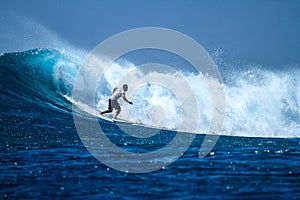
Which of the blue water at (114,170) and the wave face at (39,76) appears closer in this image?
the blue water at (114,170)

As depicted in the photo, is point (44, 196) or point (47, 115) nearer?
point (44, 196)

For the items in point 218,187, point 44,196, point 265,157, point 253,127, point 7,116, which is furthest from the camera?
point 253,127

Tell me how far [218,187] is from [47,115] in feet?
Result: 35.0

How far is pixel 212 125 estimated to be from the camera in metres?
20.3

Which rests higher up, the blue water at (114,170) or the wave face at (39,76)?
the wave face at (39,76)

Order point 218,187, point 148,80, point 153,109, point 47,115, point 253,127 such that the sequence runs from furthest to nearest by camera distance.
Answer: point 148,80 < point 153,109 < point 253,127 < point 47,115 < point 218,187

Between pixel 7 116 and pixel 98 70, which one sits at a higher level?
pixel 98 70

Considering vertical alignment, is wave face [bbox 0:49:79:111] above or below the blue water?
above

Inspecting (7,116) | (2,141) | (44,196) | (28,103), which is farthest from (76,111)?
(44,196)

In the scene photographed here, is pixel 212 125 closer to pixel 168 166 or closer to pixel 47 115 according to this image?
pixel 47 115

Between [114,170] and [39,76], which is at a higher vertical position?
[39,76]

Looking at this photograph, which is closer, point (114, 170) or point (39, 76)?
point (114, 170)

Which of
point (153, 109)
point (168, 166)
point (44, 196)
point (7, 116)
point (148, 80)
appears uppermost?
point (148, 80)

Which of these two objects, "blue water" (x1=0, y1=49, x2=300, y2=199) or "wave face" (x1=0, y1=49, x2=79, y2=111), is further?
"wave face" (x1=0, y1=49, x2=79, y2=111)
